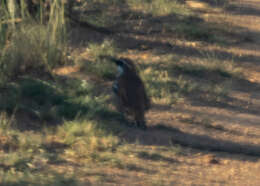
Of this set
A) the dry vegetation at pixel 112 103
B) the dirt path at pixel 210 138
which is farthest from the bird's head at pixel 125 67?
the dirt path at pixel 210 138

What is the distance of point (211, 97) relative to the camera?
331 inches

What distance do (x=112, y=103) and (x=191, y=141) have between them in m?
1.43

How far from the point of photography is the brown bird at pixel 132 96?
21.9 ft

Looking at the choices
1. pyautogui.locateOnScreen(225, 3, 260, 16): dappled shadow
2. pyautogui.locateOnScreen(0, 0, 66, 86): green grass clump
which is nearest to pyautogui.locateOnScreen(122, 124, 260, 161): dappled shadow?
pyautogui.locateOnScreen(0, 0, 66, 86): green grass clump

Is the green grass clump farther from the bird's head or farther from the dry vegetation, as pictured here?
the bird's head

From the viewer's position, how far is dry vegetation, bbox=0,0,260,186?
211 inches

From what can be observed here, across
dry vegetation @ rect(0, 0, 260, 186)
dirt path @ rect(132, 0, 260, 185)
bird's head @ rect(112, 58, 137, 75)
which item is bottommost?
dirt path @ rect(132, 0, 260, 185)

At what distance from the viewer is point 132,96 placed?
679 cm

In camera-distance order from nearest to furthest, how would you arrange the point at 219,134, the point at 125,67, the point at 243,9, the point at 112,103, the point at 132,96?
1. the point at 132,96
2. the point at 219,134
3. the point at 125,67
4. the point at 112,103
5. the point at 243,9

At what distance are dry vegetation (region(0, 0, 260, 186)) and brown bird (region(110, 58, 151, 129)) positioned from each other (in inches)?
8.2

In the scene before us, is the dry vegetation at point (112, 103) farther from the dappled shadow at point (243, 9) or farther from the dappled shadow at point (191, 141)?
the dappled shadow at point (243, 9)

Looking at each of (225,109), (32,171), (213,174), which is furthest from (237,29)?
(32,171)

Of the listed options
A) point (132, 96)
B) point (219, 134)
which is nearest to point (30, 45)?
point (132, 96)

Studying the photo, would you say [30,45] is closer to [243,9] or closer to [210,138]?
[210,138]
